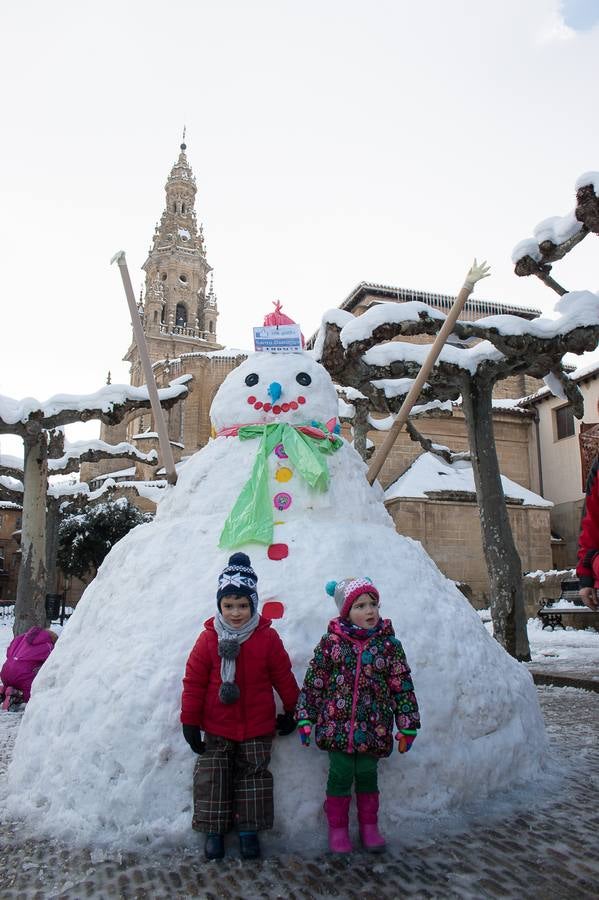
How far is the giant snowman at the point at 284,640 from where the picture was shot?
269cm

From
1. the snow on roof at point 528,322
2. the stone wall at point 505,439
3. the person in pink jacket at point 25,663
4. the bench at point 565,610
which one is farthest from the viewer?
the stone wall at point 505,439

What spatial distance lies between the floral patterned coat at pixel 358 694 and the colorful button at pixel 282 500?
0.99 m

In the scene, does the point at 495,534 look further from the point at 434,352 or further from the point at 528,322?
the point at 434,352

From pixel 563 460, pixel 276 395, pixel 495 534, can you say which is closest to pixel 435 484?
pixel 563 460

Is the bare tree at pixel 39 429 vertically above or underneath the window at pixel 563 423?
underneath

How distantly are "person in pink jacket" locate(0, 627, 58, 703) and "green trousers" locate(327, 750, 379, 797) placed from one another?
A: 4361mm

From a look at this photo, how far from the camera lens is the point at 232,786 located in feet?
8.52

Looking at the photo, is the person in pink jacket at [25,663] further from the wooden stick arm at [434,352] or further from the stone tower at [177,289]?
the stone tower at [177,289]

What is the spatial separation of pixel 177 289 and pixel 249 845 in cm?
4809

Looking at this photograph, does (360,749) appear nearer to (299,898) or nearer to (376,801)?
(376,801)

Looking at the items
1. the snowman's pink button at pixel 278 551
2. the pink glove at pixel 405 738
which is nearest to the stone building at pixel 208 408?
the snowman's pink button at pixel 278 551

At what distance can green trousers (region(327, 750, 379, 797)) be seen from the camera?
257cm

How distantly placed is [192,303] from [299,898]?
48.0 meters

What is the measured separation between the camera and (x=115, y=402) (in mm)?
10406
